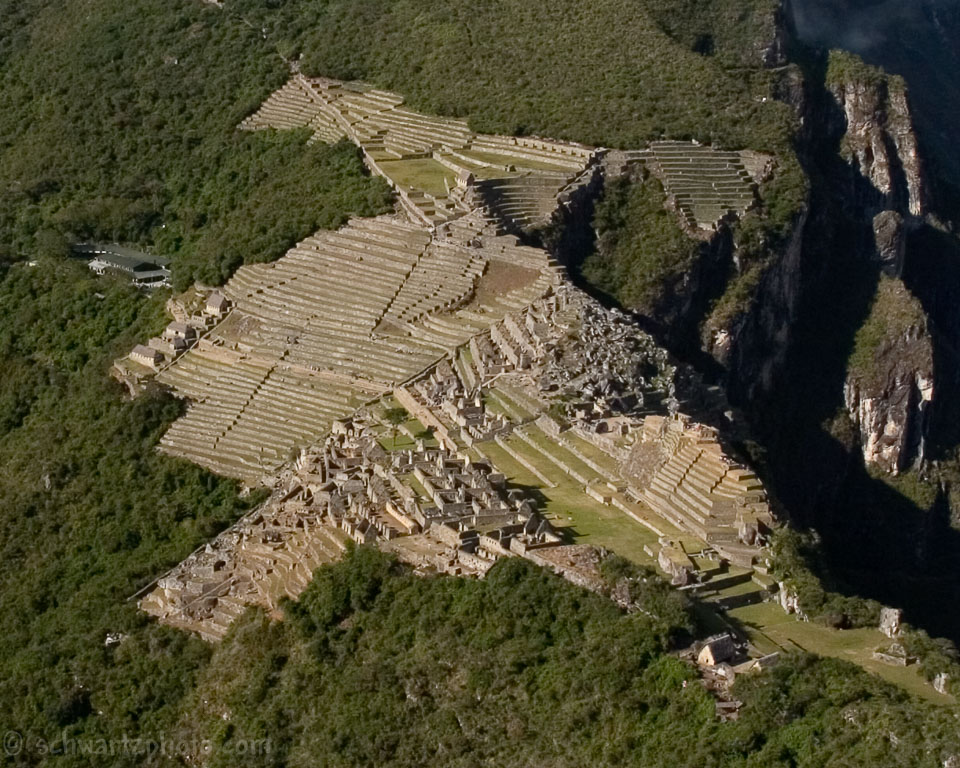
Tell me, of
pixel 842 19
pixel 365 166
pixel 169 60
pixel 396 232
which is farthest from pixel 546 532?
pixel 842 19

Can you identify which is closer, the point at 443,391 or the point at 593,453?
the point at 593,453

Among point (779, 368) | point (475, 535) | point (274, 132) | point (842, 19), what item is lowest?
point (842, 19)

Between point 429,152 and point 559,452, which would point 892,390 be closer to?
point 429,152

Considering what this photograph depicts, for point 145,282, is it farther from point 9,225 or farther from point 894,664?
point 894,664

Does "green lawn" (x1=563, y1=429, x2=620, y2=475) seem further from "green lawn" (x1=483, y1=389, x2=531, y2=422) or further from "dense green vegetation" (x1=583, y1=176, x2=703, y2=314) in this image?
"dense green vegetation" (x1=583, y1=176, x2=703, y2=314)

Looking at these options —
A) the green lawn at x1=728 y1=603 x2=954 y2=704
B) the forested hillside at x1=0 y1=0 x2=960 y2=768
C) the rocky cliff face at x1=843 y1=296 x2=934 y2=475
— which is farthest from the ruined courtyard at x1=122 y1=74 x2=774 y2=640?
the rocky cliff face at x1=843 y1=296 x2=934 y2=475

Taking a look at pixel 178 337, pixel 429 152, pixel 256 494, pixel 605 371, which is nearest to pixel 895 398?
pixel 429 152
